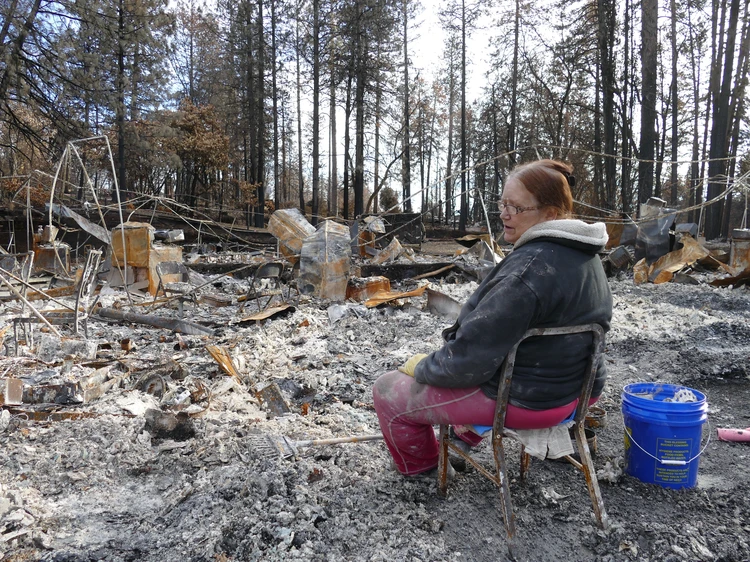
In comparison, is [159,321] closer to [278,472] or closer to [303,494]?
[278,472]

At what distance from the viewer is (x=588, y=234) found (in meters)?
1.98

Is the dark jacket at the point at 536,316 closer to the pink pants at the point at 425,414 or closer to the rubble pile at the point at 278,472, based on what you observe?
the pink pants at the point at 425,414

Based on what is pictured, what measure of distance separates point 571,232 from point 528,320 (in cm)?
37

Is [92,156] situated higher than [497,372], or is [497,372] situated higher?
[92,156]

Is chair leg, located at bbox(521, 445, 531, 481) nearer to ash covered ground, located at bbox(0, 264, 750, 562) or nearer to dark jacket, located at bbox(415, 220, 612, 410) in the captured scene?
ash covered ground, located at bbox(0, 264, 750, 562)

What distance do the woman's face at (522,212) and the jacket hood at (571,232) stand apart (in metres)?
0.11

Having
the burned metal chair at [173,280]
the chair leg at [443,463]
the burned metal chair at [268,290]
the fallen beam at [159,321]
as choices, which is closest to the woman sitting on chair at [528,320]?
the chair leg at [443,463]

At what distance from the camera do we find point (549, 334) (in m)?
1.95

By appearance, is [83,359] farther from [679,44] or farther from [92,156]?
[679,44]

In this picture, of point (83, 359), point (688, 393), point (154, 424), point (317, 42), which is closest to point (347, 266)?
point (83, 359)

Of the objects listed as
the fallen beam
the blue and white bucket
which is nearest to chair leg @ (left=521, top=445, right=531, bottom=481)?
the blue and white bucket

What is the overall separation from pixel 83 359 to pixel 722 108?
65.7ft

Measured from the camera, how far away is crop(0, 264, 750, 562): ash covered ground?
6.83 ft

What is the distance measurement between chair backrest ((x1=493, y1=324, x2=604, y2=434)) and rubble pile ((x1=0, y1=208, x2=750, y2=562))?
0.56 m
